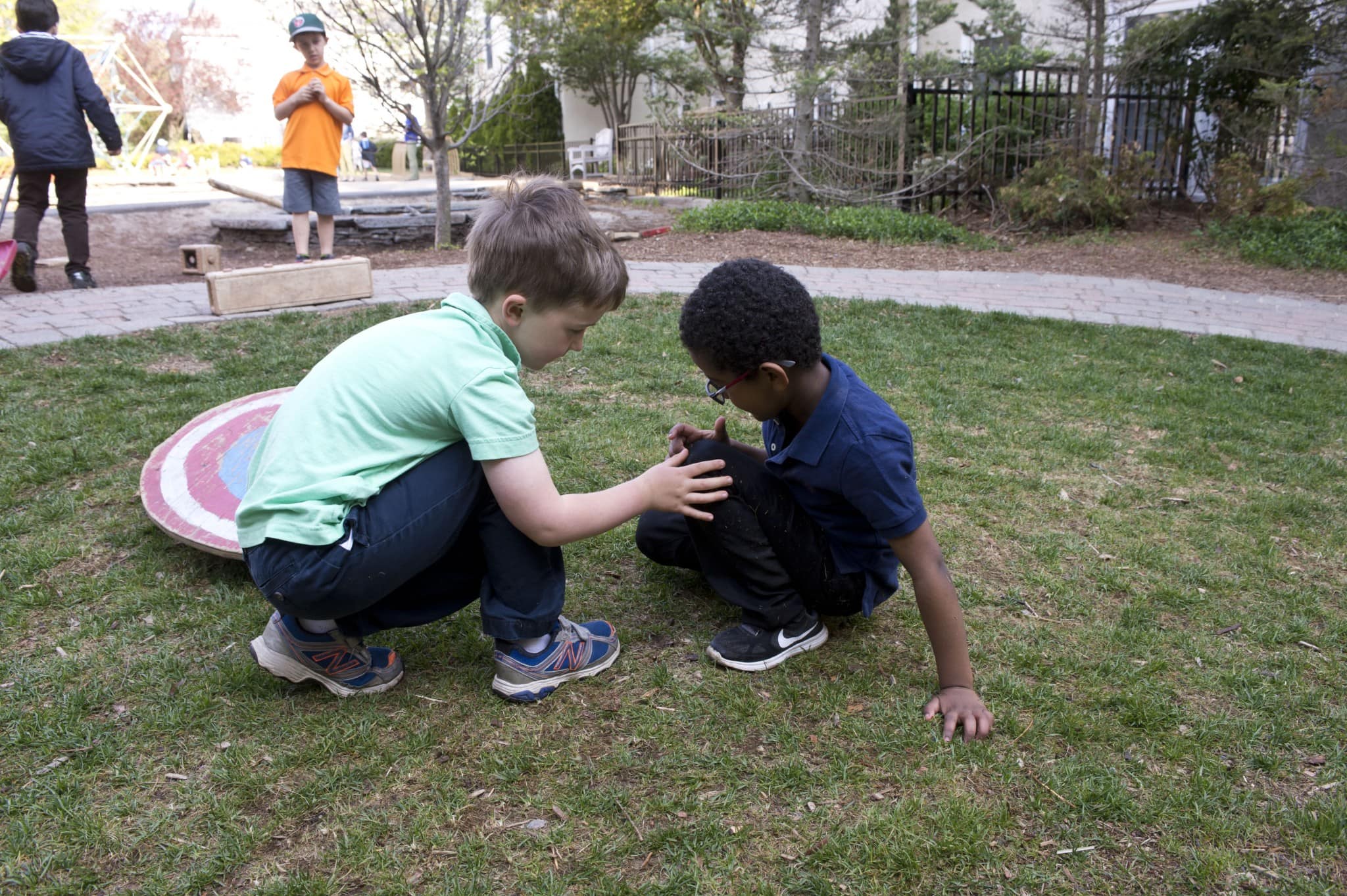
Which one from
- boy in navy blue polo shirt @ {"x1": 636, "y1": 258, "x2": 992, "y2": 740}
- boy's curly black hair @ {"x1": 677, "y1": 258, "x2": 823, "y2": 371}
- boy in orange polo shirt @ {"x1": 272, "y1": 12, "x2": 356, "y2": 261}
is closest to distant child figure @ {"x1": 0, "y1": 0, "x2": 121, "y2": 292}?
boy in orange polo shirt @ {"x1": 272, "y1": 12, "x2": 356, "y2": 261}

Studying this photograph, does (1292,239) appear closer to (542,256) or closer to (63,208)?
Result: (542,256)

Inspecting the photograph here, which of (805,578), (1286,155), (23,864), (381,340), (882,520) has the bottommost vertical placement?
(23,864)

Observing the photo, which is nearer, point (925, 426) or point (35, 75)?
point (925, 426)

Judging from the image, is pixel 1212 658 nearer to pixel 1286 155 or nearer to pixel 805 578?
pixel 805 578

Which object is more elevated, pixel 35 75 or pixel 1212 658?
pixel 35 75

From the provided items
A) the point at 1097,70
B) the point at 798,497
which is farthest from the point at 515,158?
the point at 798,497

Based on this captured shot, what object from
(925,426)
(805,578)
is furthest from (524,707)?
(925,426)

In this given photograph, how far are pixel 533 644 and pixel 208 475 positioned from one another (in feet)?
5.12

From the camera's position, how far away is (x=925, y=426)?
14.3 ft

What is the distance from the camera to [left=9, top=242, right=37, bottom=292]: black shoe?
6777 millimetres

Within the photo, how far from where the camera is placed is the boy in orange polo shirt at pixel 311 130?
23.6 ft

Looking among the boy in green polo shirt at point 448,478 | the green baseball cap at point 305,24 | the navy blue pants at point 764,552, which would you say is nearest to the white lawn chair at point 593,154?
the green baseball cap at point 305,24

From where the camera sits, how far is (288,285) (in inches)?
249

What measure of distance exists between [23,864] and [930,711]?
6.12 feet
